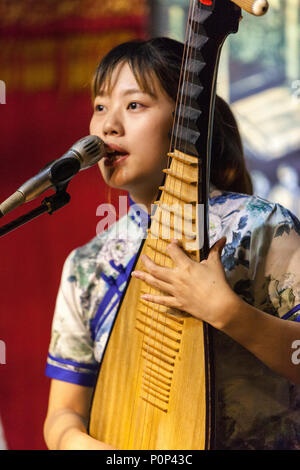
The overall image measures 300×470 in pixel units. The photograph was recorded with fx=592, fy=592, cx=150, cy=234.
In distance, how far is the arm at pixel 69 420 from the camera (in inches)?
41.9

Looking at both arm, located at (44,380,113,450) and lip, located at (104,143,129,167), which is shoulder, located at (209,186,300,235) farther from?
arm, located at (44,380,113,450)

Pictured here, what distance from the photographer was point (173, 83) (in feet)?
3.64

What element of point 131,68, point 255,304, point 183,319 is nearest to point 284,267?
point 255,304

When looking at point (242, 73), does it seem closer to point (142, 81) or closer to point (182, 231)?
point (142, 81)

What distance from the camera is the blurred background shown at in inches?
78.4

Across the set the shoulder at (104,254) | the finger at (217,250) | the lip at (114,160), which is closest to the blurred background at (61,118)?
the shoulder at (104,254)

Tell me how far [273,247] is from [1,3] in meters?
1.49

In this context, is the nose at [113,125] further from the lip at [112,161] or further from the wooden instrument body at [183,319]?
the wooden instrument body at [183,319]

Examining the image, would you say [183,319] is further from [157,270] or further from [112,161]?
[112,161]

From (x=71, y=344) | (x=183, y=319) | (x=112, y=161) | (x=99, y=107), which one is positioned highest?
(x=99, y=107)

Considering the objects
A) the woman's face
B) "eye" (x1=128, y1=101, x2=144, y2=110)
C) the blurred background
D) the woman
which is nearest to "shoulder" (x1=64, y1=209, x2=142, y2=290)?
the woman

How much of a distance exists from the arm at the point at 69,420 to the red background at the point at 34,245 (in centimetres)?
86

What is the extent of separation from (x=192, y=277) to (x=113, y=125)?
1.19 ft

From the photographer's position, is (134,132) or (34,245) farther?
(34,245)
